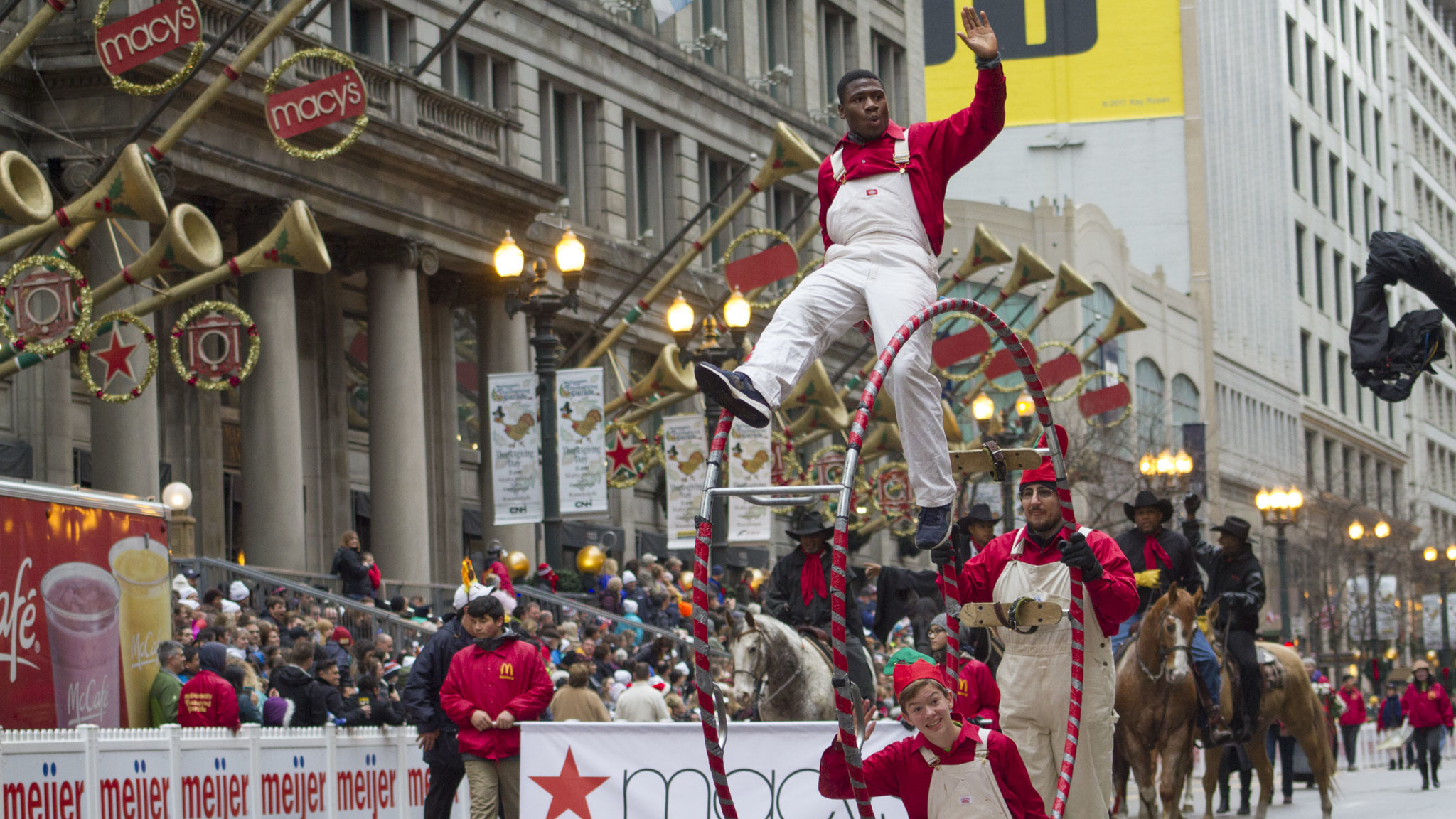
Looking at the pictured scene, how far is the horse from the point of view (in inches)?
631

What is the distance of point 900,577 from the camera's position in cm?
1731

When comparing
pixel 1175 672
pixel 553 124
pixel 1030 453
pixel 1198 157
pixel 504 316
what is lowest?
pixel 1175 672

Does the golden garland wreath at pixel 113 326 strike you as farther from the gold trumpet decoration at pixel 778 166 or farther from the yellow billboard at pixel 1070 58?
the yellow billboard at pixel 1070 58

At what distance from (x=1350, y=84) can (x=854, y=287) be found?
113 m

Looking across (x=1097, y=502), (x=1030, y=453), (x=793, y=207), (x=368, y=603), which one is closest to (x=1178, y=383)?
(x=1097, y=502)

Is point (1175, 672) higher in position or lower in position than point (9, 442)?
lower

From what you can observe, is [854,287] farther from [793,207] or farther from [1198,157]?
[1198,157]

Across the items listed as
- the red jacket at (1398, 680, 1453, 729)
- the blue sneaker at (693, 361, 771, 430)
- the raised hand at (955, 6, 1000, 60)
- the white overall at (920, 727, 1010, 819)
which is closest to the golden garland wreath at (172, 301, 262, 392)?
the raised hand at (955, 6, 1000, 60)

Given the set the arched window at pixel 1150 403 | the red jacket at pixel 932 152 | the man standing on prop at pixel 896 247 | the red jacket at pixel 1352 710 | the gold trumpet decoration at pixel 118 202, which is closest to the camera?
the man standing on prop at pixel 896 247

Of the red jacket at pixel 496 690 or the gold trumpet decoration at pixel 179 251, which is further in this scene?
the gold trumpet decoration at pixel 179 251

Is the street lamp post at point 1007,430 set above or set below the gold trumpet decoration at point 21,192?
below

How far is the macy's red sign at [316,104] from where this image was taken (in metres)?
24.8

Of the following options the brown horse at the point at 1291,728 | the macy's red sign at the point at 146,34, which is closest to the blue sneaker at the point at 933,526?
the brown horse at the point at 1291,728

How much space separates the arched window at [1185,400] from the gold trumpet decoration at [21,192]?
69552mm
